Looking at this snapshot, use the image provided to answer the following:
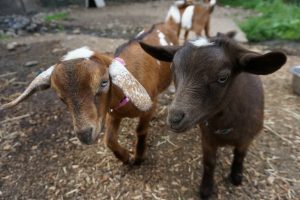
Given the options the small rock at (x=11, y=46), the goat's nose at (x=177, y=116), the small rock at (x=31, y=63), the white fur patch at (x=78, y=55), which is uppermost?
the white fur patch at (x=78, y=55)

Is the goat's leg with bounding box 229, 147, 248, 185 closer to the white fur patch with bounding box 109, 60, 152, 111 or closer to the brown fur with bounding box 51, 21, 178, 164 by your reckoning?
the brown fur with bounding box 51, 21, 178, 164

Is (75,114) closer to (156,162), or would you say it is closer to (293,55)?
(156,162)

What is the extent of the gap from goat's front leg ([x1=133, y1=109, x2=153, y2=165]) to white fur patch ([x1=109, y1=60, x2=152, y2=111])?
67 centimetres

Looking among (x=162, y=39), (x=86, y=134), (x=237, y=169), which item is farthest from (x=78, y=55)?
(x=237, y=169)

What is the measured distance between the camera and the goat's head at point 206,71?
2.20 m

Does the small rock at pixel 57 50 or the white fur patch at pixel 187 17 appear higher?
the white fur patch at pixel 187 17

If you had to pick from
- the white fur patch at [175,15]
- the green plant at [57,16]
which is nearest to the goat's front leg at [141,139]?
the white fur patch at [175,15]

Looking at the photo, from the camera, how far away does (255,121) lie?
2785 millimetres

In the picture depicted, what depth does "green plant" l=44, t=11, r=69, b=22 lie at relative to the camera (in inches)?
367

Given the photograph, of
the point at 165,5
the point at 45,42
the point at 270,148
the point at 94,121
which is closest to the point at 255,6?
the point at 165,5

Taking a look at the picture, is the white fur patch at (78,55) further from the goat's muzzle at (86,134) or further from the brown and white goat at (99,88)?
the goat's muzzle at (86,134)

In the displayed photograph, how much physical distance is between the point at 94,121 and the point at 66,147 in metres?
1.63

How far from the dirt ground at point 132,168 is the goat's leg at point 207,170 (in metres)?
0.12

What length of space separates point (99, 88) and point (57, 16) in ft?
25.7
